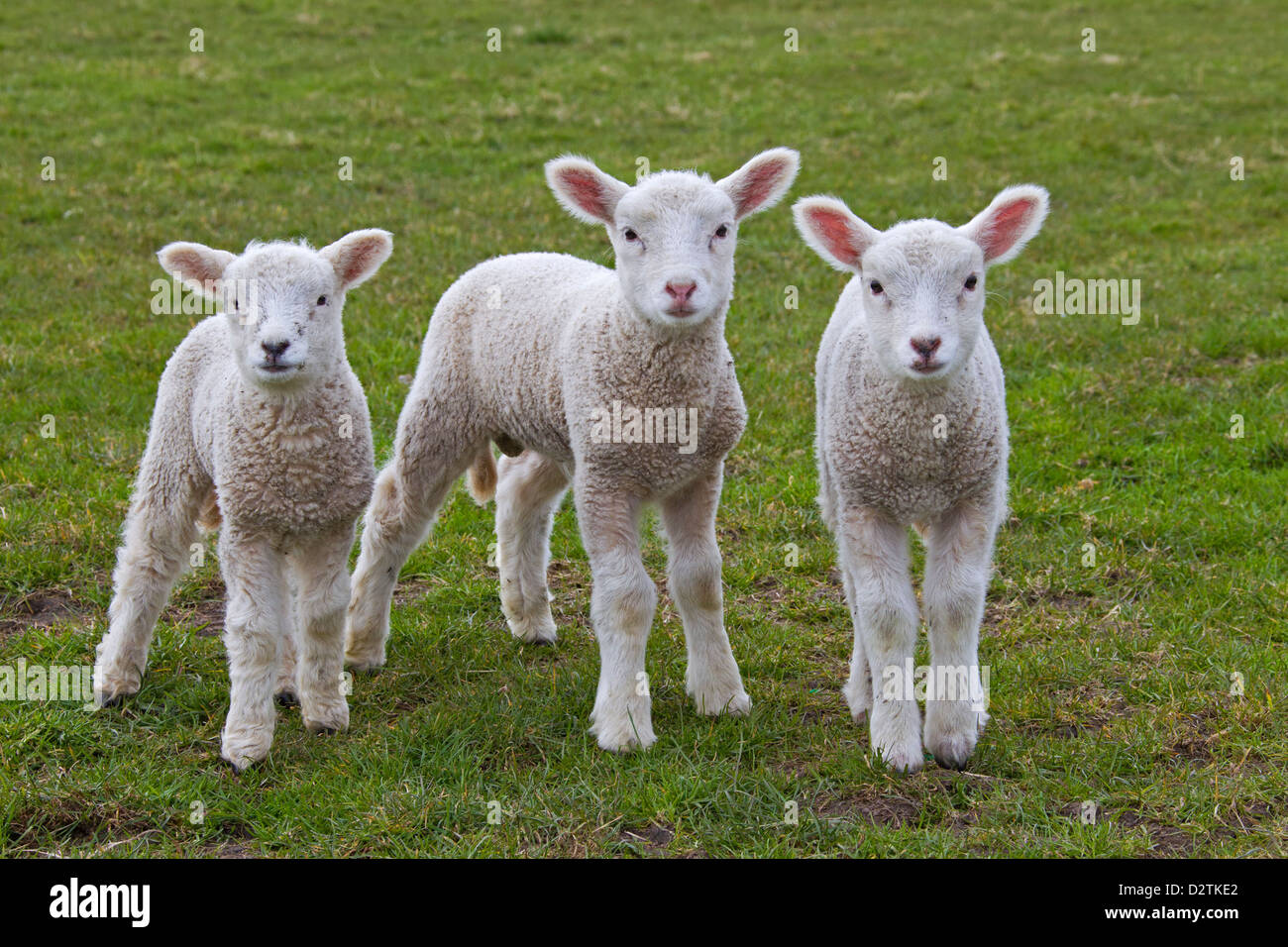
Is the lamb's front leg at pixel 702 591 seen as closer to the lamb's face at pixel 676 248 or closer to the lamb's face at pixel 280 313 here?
the lamb's face at pixel 676 248

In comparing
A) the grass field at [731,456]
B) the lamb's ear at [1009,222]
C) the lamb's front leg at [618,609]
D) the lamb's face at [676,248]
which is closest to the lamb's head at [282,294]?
the lamb's face at [676,248]

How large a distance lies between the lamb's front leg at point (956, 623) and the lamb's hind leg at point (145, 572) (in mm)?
2881

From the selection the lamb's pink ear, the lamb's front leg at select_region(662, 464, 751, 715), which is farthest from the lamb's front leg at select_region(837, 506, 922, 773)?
the lamb's pink ear

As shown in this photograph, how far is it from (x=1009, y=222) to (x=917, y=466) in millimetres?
952

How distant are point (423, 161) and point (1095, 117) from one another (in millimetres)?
7696

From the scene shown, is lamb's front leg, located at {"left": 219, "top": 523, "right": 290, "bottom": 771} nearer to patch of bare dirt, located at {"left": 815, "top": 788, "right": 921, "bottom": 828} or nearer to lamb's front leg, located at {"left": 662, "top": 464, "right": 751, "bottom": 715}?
lamb's front leg, located at {"left": 662, "top": 464, "right": 751, "bottom": 715}

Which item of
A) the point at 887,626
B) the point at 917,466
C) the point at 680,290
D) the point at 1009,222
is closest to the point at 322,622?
the point at 680,290

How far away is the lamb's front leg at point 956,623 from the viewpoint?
4918 mm

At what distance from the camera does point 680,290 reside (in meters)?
4.73

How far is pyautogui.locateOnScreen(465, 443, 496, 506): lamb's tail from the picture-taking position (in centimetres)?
619

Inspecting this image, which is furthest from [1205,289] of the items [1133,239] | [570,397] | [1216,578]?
[570,397]

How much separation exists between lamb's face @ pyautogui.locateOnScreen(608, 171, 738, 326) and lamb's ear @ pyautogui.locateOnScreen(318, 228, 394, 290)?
907 mm

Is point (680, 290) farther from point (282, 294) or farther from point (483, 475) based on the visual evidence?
point (483, 475)

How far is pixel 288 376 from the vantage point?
4.82 metres
